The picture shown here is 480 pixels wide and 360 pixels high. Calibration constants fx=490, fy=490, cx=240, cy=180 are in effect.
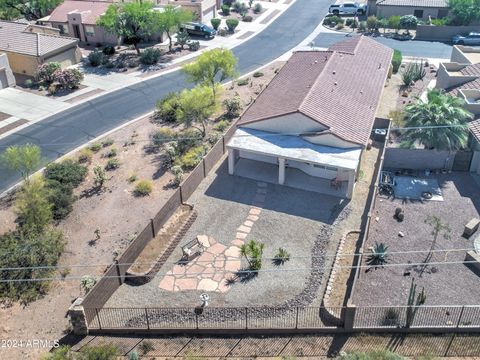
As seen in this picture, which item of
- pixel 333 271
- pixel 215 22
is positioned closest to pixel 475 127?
pixel 333 271

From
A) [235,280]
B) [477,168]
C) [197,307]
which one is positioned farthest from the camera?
[477,168]

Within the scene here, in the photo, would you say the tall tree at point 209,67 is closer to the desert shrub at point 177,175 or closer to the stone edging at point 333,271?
the desert shrub at point 177,175

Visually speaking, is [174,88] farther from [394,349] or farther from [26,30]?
[394,349]

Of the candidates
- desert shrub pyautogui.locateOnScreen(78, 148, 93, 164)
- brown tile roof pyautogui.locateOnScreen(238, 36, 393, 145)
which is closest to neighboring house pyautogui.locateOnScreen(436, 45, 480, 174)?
brown tile roof pyautogui.locateOnScreen(238, 36, 393, 145)

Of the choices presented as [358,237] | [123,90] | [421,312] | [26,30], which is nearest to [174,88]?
[123,90]

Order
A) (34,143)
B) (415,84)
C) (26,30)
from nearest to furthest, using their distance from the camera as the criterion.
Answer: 1. (34,143)
2. (415,84)
3. (26,30)

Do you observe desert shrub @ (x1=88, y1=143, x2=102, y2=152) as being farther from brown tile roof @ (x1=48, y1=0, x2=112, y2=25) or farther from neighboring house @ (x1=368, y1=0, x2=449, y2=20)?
neighboring house @ (x1=368, y1=0, x2=449, y2=20)

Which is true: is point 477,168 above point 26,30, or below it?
below

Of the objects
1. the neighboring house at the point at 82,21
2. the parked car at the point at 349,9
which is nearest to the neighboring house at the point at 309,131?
the neighboring house at the point at 82,21
